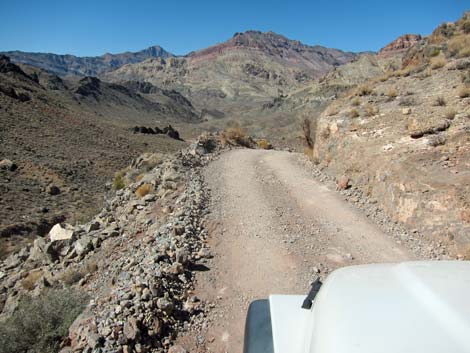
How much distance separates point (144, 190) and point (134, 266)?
5.64m

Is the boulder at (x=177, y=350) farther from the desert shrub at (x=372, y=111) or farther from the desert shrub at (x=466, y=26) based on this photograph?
the desert shrub at (x=466, y=26)

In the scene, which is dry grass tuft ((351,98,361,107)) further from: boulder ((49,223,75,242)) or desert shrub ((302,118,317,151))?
boulder ((49,223,75,242))

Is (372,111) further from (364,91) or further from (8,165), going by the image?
(8,165)

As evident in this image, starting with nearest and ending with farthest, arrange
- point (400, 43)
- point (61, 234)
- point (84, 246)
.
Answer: point (84, 246), point (61, 234), point (400, 43)

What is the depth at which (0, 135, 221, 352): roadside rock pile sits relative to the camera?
184 inches

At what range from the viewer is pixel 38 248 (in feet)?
37.4

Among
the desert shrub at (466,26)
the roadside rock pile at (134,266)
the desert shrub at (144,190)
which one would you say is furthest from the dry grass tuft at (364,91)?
the desert shrub at (144,190)

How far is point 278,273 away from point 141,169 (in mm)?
12956

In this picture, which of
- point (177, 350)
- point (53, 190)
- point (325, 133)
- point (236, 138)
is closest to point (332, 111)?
point (325, 133)

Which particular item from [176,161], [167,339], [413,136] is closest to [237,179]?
[176,161]

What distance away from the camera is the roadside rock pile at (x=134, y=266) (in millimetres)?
4680

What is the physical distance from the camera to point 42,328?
5.21 metres

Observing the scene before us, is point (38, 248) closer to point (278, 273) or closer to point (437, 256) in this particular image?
point (278, 273)

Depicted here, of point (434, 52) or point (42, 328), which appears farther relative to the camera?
point (434, 52)
